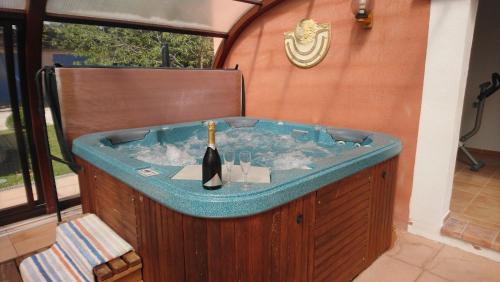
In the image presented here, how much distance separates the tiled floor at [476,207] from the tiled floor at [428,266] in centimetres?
14

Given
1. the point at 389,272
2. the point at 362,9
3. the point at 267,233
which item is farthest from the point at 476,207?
the point at 267,233

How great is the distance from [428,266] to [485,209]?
1.05 meters

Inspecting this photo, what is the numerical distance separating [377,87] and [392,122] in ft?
1.11

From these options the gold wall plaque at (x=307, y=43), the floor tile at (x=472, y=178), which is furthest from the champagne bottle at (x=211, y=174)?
the floor tile at (x=472, y=178)

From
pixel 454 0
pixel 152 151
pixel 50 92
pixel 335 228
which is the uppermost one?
pixel 454 0

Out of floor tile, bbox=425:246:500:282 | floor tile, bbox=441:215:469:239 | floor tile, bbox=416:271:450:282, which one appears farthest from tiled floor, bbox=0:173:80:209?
floor tile, bbox=441:215:469:239

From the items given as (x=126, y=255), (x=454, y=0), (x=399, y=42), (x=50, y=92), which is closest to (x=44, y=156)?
(x=50, y=92)

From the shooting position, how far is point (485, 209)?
270 centimetres

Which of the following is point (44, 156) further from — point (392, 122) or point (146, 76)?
point (392, 122)

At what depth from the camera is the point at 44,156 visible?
115 inches

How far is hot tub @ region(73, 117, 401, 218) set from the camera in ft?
4.17

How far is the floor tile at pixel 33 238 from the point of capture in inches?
95.2

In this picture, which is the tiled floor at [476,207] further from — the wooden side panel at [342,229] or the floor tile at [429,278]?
the wooden side panel at [342,229]

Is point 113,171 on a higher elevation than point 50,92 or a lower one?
lower
